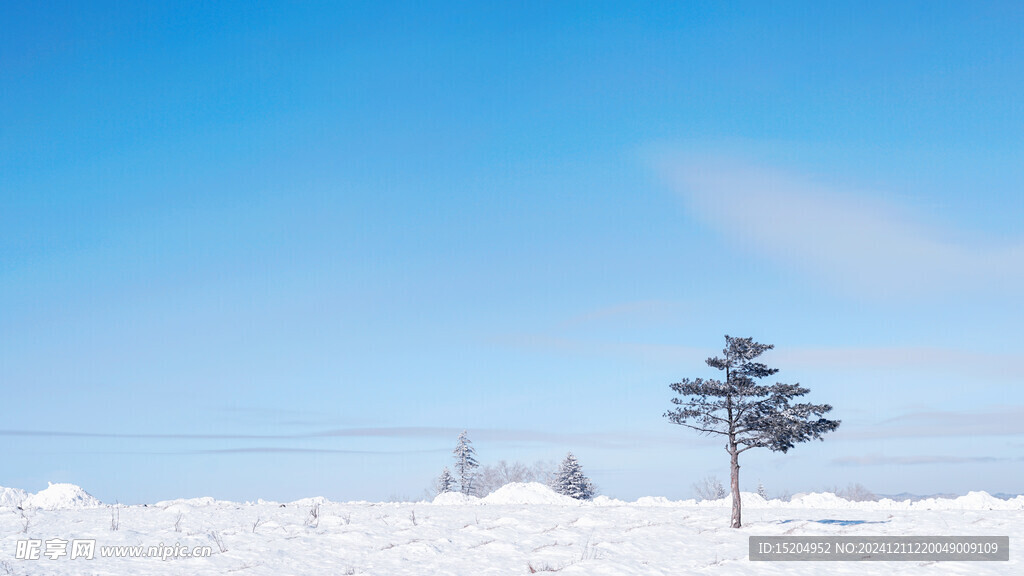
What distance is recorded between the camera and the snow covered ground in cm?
1770

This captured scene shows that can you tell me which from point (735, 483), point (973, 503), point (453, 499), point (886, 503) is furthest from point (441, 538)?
point (973, 503)

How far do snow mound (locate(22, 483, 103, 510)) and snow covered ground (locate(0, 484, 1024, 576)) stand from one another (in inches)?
5.3

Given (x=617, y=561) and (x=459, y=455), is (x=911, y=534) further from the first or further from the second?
(x=459, y=455)

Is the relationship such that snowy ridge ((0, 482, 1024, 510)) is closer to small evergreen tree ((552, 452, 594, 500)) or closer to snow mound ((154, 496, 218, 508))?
snow mound ((154, 496, 218, 508))

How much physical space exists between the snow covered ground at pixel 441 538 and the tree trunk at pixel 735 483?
0.75m

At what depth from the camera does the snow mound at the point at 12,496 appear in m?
30.8

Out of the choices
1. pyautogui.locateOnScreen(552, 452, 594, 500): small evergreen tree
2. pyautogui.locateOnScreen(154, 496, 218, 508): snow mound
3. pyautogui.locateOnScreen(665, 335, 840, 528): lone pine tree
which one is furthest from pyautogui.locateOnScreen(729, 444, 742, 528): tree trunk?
pyautogui.locateOnScreen(552, 452, 594, 500): small evergreen tree

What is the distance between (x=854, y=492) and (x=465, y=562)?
360ft

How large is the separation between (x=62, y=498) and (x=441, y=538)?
21.3 metres

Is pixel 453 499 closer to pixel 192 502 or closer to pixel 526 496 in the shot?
pixel 526 496

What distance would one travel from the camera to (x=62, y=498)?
3316cm

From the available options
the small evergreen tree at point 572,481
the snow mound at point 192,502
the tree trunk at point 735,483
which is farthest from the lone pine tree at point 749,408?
the small evergreen tree at point 572,481

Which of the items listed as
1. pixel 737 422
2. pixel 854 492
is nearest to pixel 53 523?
pixel 737 422

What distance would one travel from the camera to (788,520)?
31.1 metres
